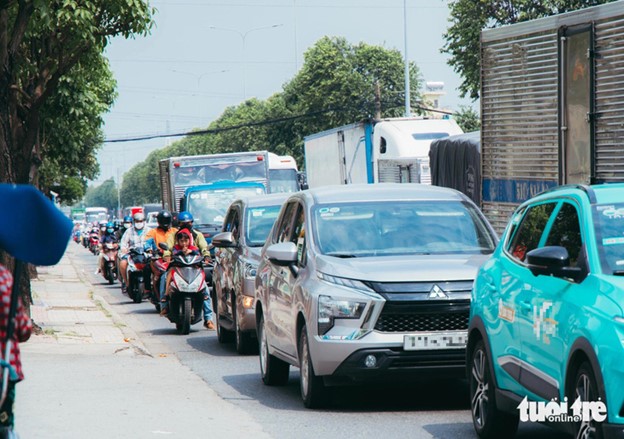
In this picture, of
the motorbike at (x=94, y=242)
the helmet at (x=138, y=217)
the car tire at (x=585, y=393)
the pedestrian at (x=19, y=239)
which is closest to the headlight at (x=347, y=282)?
the car tire at (x=585, y=393)

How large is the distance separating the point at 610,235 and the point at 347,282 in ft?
10.8

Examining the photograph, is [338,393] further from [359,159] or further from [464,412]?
[359,159]

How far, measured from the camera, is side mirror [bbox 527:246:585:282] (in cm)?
682

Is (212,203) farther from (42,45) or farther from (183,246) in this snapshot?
(183,246)

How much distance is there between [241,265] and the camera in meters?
15.5

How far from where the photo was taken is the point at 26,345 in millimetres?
15859

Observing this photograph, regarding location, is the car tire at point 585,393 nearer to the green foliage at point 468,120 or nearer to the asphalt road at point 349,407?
the asphalt road at point 349,407

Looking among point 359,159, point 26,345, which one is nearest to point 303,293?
point 26,345

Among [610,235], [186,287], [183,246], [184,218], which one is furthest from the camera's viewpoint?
[184,218]

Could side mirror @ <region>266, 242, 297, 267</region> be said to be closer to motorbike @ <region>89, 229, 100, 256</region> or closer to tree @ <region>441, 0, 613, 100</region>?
tree @ <region>441, 0, 613, 100</region>

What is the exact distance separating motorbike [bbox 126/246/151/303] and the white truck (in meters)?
7.35

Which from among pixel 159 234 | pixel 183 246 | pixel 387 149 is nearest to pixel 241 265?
pixel 183 246

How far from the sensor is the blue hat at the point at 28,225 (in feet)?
16.6

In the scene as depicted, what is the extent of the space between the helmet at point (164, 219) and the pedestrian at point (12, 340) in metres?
14.9
